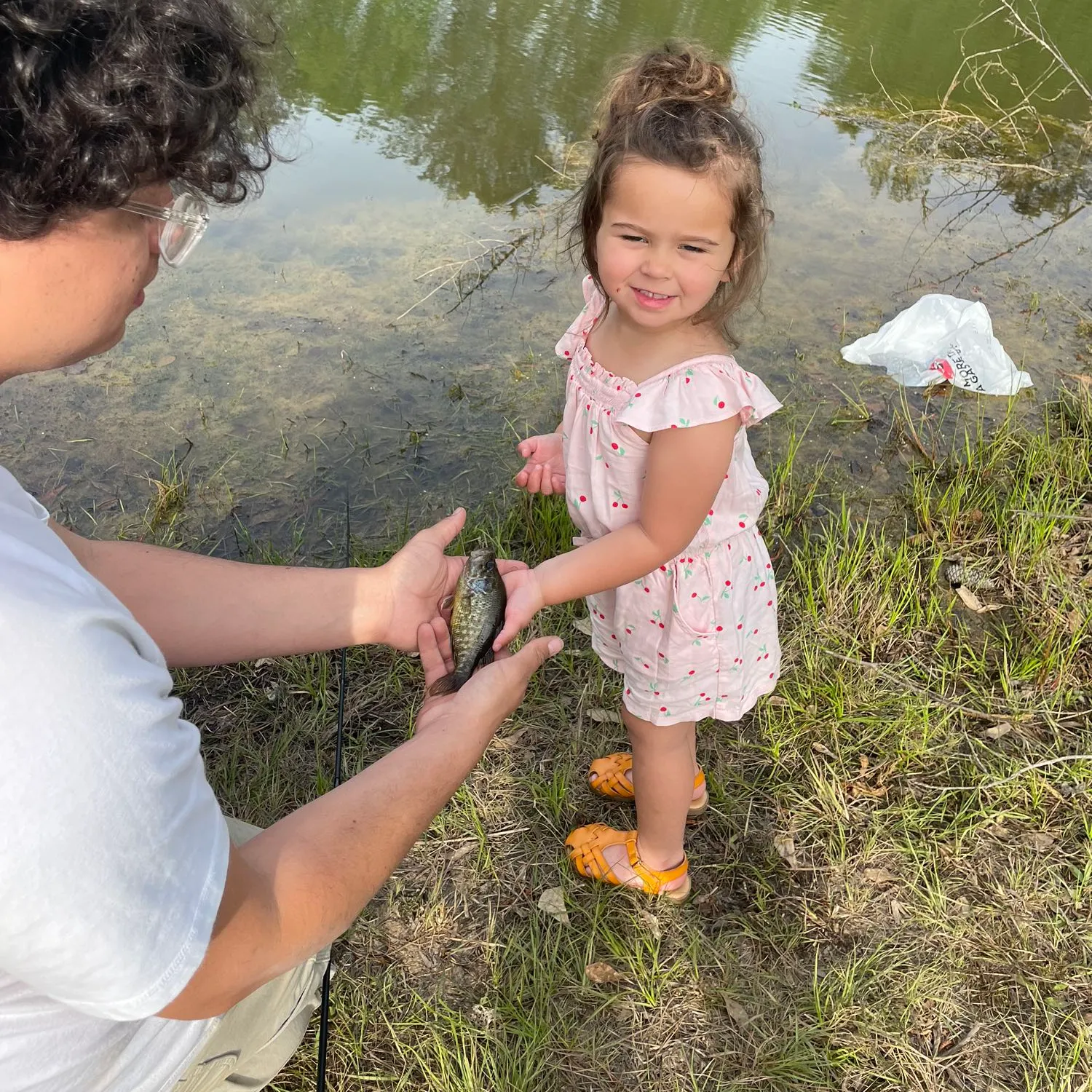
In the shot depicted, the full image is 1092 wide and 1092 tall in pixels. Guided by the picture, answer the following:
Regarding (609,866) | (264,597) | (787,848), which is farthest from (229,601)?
(787,848)

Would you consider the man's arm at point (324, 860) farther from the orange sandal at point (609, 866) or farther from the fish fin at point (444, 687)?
the orange sandal at point (609, 866)

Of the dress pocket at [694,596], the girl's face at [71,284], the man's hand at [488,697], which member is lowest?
the man's hand at [488,697]

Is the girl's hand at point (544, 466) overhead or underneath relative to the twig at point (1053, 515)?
overhead

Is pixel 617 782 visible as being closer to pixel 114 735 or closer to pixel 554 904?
pixel 554 904

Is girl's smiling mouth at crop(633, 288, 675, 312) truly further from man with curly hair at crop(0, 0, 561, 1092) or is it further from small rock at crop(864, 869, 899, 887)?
small rock at crop(864, 869, 899, 887)

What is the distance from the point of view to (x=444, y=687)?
217 centimetres

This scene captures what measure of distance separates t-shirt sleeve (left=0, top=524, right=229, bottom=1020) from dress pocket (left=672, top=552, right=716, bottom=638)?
1351mm

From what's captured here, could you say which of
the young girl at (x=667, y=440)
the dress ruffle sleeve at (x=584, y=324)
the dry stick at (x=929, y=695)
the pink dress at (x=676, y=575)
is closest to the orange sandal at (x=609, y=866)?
the young girl at (x=667, y=440)

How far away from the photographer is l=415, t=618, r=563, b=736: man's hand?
1867mm

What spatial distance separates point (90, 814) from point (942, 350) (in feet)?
15.8

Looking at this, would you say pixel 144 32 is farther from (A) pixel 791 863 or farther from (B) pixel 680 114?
(A) pixel 791 863

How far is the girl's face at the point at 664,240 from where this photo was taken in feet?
6.36

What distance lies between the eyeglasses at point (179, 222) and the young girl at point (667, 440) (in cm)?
93

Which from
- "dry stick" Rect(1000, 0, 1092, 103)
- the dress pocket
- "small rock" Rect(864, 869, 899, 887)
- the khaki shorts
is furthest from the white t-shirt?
"dry stick" Rect(1000, 0, 1092, 103)
